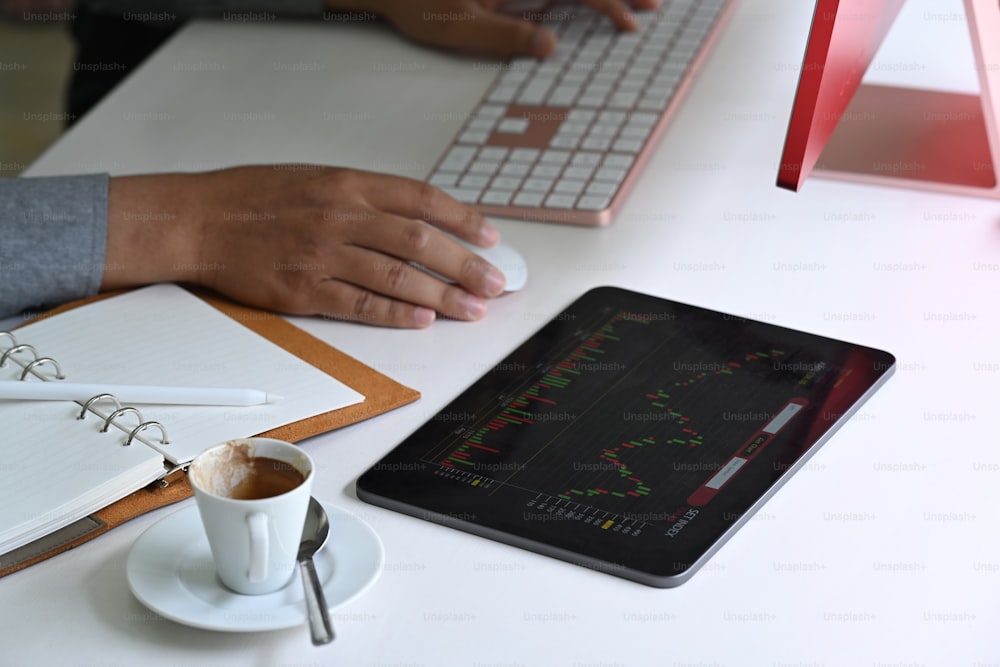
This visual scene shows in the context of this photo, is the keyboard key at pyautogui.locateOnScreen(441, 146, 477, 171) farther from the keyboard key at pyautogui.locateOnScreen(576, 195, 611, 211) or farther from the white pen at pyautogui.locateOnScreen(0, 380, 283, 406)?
the white pen at pyautogui.locateOnScreen(0, 380, 283, 406)

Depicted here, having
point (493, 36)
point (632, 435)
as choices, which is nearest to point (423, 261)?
point (632, 435)

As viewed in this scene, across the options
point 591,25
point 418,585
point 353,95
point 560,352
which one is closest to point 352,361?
point 560,352

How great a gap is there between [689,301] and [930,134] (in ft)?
1.30

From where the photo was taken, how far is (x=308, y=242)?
1.03 metres

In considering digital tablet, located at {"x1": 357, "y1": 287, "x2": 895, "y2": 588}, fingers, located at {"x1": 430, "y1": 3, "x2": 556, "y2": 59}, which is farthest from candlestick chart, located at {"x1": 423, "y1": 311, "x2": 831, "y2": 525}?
fingers, located at {"x1": 430, "y1": 3, "x2": 556, "y2": 59}

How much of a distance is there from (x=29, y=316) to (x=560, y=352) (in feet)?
1.51

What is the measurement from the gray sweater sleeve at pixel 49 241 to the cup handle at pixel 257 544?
1.47 feet

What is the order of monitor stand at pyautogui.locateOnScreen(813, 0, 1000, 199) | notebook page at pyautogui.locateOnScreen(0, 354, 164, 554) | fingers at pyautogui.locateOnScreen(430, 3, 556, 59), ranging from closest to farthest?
1. notebook page at pyautogui.locateOnScreen(0, 354, 164, 554)
2. monitor stand at pyautogui.locateOnScreen(813, 0, 1000, 199)
3. fingers at pyautogui.locateOnScreen(430, 3, 556, 59)

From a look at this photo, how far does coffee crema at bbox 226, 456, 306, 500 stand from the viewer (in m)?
0.69

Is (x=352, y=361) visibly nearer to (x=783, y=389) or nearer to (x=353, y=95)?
(x=783, y=389)

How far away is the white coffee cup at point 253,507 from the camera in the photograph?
0.65 meters

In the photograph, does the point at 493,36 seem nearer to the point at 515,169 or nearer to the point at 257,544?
the point at 515,169

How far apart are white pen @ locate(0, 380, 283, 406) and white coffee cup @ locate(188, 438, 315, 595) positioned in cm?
16

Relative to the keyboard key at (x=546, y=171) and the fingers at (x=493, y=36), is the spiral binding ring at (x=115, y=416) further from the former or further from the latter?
the fingers at (x=493, y=36)
